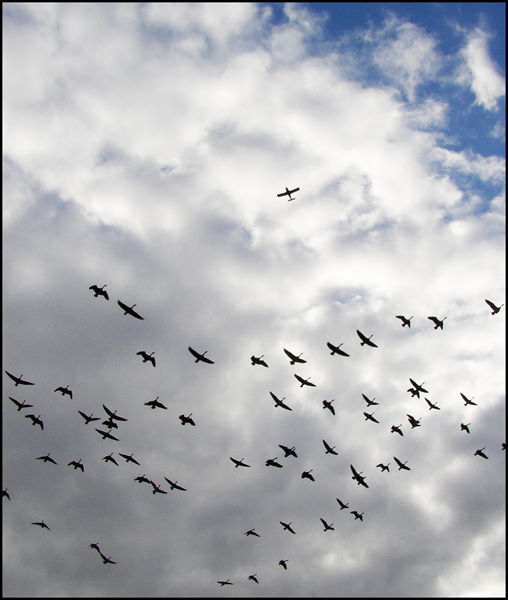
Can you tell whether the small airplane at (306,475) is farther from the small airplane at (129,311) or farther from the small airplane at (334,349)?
the small airplane at (129,311)

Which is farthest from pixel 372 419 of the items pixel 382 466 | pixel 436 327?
pixel 436 327

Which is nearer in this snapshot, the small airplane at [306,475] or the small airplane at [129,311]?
the small airplane at [129,311]

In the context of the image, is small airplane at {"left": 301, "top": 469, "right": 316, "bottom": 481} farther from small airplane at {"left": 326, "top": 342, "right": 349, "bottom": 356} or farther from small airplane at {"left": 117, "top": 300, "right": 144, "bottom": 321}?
small airplane at {"left": 117, "top": 300, "right": 144, "bottom": 321}

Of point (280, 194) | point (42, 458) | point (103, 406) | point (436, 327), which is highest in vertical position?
point (280, 194)

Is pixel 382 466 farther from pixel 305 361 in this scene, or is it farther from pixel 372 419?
pixel 305 361

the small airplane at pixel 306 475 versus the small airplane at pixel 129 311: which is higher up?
the small airplane at pixel 129 311

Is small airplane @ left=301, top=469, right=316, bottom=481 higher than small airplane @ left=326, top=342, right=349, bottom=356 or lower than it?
lower

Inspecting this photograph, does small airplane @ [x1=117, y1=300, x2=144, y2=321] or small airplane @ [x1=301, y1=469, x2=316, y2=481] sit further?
small airplane @ [x1=301, y1=469, x2=316, y2=481]

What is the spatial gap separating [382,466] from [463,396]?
19995 millimetres

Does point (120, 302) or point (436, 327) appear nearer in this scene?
point (120, 302)

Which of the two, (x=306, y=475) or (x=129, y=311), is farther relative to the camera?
(x=306, y=475)

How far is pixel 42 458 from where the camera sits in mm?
73438

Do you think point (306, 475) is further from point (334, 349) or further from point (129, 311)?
point (129, 311)

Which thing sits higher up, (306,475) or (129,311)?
(129,311)
